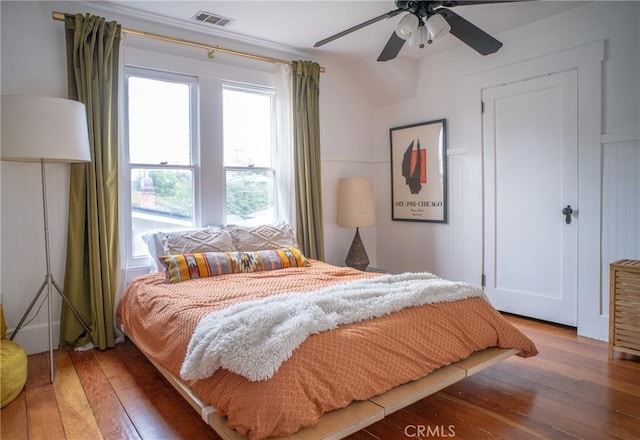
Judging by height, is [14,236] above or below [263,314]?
above

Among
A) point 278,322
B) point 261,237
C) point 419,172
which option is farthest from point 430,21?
point 419,172

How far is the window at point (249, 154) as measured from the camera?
3801mm

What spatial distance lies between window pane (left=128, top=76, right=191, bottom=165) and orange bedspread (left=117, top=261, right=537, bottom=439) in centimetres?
111

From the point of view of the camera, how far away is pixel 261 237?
11.6ft

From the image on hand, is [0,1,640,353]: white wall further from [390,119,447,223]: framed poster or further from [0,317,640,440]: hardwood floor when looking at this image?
[0,317,640,440]: hardwood floor

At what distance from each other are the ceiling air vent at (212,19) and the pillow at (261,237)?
5.40 feet

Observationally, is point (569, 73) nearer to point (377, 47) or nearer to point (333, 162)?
Answer: point (377, 47)

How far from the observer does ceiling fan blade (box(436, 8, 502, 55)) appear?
227 centimetres

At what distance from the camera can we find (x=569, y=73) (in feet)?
10.5

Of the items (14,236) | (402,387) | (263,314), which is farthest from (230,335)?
(14,236)

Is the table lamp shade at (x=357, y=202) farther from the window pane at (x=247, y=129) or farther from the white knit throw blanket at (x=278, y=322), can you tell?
the white knit throw blanket at (x=278, y=322)

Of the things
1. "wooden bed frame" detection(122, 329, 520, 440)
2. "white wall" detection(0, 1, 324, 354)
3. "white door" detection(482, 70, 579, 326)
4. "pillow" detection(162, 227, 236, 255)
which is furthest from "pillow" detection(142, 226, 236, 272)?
"white door" detection(482, 70, 579, 326)

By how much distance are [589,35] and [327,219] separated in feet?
8.76
